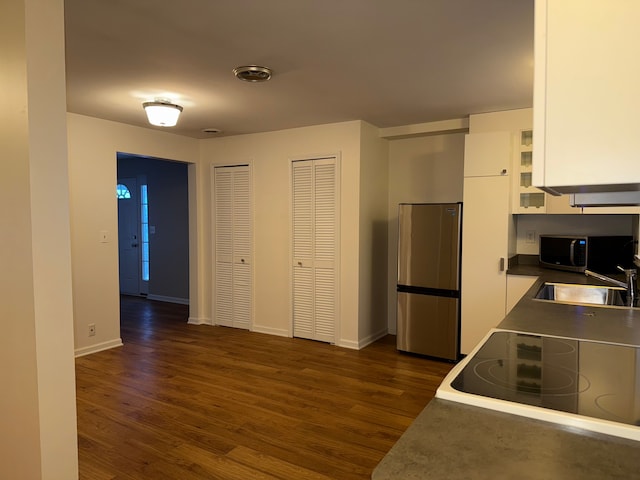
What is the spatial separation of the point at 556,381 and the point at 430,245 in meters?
2.93

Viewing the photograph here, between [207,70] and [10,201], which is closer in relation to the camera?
[10,201]

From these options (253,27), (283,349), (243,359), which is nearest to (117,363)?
(243,359)

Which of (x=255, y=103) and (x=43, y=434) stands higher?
(x=255, y=103)

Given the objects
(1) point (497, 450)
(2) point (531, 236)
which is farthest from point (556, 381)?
(2) point (531, 236)

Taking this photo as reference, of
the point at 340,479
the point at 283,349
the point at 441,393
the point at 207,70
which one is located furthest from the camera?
the point at 283,349

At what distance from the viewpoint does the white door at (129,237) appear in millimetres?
7727

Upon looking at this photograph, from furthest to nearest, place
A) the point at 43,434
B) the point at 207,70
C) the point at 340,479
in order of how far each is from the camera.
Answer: the point at 207,70 → the point at 340,479 → the point at 43,434

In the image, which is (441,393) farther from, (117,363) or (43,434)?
(117,363)

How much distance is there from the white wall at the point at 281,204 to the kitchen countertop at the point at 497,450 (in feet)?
11.2

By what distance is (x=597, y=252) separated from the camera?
3.53 meters

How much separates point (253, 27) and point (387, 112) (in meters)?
2.05

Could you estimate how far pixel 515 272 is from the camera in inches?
147

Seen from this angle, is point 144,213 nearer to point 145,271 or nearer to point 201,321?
point 145,271

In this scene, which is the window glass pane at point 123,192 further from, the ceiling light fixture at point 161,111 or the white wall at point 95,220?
the ceiling light fixture at point 161,111
